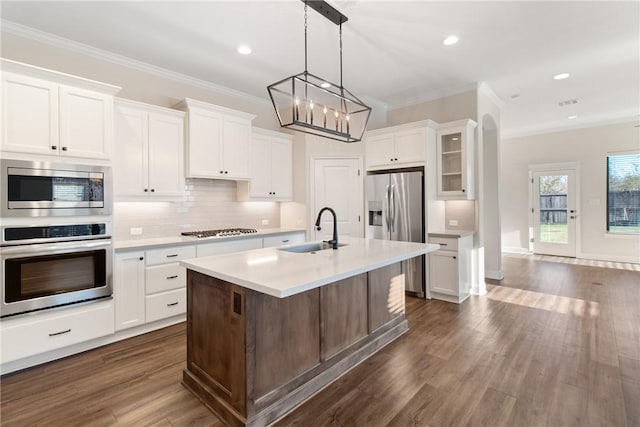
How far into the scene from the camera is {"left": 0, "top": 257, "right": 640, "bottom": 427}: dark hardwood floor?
195cm

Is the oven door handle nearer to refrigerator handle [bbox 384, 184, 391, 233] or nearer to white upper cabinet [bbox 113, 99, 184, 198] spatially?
white upper cabinet [bbox 113, 99, 184, 198]

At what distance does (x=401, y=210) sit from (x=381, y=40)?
2.23 metres

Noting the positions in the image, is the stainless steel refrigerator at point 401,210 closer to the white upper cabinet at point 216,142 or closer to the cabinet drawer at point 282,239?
the cabinet drawer at point 282,239

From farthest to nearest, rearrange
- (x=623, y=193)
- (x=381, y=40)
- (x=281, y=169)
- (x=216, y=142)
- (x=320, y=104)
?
(x=623, y=193) < (x=281, y=169) < (x=216, y=142) < (x=381, y=40) < (x=320, y=104)

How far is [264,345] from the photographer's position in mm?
1919

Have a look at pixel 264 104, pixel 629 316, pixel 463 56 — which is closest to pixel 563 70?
pixel 463 56

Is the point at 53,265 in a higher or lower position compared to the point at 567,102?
lower

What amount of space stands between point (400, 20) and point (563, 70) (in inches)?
105

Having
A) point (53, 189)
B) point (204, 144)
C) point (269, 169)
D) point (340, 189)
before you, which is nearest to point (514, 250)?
point (340, 189)

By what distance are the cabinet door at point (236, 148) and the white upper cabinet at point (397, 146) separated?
1.81 meters

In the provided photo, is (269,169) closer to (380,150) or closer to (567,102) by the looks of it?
(380,150)

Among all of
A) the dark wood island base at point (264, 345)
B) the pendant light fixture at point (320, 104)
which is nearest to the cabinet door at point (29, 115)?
the dark wood island base at point (264, 345)

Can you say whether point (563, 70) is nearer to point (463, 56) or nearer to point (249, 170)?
point (463, 56)

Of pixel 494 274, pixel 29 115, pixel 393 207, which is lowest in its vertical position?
pixel 494 274
